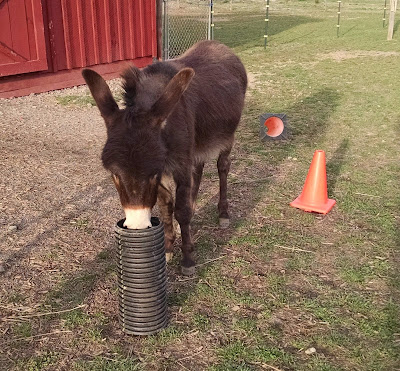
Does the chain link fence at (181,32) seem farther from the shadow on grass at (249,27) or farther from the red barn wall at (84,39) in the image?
the shadow on grass at (249,27)

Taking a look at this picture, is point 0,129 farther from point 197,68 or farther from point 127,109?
point 127,109

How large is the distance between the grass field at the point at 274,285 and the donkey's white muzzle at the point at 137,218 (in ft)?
2.85

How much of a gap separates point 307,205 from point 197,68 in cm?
200

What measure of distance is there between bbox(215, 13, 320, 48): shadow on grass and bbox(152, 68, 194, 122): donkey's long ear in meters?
15.3

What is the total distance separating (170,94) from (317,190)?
9.11 feet

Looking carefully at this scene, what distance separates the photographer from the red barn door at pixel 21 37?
9.34 metres

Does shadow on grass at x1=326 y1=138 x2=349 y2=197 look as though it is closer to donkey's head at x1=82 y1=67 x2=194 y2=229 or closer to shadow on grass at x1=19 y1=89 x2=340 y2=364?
shadow on grass at x1=19 y1=89 x2=340 y2=364

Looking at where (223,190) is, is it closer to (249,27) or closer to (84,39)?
(84,39)

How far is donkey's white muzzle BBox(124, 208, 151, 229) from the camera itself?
9.86 feet

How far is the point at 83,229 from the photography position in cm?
485

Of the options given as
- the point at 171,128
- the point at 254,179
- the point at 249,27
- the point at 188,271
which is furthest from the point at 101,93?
the point at 249,27

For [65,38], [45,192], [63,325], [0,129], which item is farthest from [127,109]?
[65,38]

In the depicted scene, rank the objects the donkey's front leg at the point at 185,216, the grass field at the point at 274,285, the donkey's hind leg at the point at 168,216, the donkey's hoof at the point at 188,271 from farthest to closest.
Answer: the donkey's hind leg at the point at 168,216 < the donkey's hoof at the point at 188,271 < the donkey's front leg at the point at 185,216 < the grass field at the point at 274,285

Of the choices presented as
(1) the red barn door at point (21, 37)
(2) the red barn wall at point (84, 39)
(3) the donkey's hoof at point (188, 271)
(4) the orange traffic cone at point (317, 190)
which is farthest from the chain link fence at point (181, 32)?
(3) the donkey's hoof at point (188, 271)
